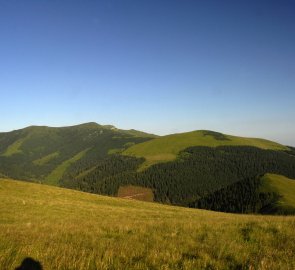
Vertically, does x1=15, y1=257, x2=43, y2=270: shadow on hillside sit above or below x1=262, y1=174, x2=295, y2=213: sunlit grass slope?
above

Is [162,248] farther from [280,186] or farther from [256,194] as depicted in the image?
[256,194]

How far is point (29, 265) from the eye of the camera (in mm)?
6711

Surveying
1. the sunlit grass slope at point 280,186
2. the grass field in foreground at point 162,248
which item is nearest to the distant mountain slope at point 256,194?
the sunlit grass slope at point 280,186

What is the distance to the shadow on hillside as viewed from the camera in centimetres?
655

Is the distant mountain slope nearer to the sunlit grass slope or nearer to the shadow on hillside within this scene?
the sunlit grass slope

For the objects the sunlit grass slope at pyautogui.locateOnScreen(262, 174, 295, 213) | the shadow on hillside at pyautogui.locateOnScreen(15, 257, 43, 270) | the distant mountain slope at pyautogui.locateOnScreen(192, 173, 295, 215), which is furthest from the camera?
the distant mountain slope at pyautogui.locateOnScreen(192, 173, 295, 215)

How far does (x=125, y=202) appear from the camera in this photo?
153 ft

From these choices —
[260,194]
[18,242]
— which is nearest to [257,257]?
[18,242]

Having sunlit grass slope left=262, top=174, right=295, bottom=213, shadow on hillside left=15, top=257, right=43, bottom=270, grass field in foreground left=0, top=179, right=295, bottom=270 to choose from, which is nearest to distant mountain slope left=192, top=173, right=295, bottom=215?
sunlit grass slope left=262, top=174, right=295, bottom=213

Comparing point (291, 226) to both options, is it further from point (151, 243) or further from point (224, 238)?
point (151, 243)

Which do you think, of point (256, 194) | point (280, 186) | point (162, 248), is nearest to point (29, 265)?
point (162, 248)

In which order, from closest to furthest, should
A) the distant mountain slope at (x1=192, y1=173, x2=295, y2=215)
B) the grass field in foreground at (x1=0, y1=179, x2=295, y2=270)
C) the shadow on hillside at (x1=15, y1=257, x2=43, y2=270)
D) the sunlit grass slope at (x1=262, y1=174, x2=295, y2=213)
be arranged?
the shadow on hillside at (x1=15, y1=257, x2=43, y2=270) → the grass field in foreground at (x1=0, y1=179, x2=295, y2=270) → the sunlit grass slope at (x1=262, y1=174, x2=295, y2=213) → the distant mountain slope at (x1=192, y1=173, x2=295, y2=215)

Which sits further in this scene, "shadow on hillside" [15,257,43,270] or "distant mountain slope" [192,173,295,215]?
"distant mountain slope" [192,173,295,215]

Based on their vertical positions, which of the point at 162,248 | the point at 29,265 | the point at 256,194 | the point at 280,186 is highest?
the point at 29,265
